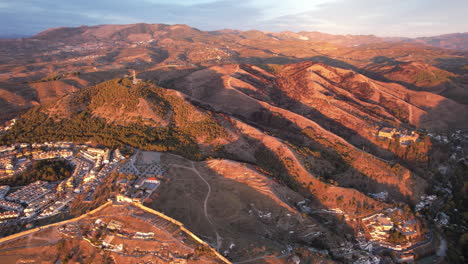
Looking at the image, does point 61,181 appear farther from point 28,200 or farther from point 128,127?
point 128,127

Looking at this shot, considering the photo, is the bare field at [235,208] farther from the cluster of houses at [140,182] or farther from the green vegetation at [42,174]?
the green vegetation at [42,174]

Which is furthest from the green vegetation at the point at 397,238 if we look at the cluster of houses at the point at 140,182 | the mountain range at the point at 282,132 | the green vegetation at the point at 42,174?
the green vegetation at the point at 42,174

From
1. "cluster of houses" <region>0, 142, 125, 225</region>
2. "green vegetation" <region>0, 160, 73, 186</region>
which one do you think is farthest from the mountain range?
"green vegetation" <region>0, 160, 73, 186</region>

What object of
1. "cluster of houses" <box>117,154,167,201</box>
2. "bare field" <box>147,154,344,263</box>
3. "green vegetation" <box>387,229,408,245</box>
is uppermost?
"cluster of houses" <box>117,154,167,201</box>

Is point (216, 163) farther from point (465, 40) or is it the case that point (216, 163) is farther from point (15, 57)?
point (465, 40)

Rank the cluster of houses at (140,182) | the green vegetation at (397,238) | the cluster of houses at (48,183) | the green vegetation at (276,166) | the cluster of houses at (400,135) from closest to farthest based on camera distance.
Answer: the cluster of houses at (140,182)
the cluster of houses at (48,183)
the green vegetation at (397,238)
the green vegetation at (276,166)
the cluster of houses at (400,135)

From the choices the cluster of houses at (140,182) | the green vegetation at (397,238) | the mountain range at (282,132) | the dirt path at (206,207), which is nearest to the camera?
the dirt path at (206,207)

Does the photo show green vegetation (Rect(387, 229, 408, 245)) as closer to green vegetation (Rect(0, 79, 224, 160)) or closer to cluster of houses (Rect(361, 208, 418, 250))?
cluster of houses (Rect(361, 208, 418, 250))

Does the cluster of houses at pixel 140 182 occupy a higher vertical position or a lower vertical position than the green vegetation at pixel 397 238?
higher
